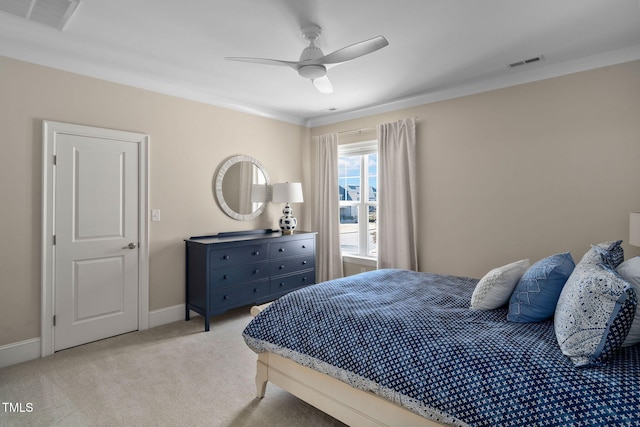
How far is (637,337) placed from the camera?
1389 millimetres

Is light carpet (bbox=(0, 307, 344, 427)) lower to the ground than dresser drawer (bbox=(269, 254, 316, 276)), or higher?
lower

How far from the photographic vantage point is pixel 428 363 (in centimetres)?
152

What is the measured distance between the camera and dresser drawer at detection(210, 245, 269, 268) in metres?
3.56

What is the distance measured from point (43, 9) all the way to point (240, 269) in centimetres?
267

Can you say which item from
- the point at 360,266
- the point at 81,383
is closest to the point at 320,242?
the point at 360,266

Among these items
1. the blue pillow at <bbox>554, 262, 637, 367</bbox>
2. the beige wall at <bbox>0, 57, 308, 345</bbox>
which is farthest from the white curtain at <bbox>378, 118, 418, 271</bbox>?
the blue pillow at <bbox>554, 262, 637, 367</bbox>

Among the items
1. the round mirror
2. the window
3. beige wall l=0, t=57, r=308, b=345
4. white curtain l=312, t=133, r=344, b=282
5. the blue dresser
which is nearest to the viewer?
beige wall l=0, t=57, r=308, b=345

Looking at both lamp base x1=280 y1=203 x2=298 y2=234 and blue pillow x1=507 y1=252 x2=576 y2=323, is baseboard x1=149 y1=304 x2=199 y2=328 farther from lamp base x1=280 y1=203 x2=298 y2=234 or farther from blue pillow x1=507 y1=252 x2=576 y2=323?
blue pillow x1=507 y1=252 x2=576 y2=323

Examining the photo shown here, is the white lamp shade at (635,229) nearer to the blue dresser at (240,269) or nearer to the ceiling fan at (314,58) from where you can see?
the ceiling fan at (314,58)

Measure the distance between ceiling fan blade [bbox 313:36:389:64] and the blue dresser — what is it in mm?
2148

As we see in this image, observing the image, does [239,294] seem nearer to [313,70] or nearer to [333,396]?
[333,396]

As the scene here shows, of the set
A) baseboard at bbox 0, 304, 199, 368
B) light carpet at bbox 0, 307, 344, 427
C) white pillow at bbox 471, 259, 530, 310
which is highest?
white pillow at bbox 471, 259, 530, 310

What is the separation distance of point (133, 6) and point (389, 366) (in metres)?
2.67

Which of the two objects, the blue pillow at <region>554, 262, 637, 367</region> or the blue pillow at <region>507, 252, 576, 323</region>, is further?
the blue pillow at <region>507, 252, 576, 323</region>
